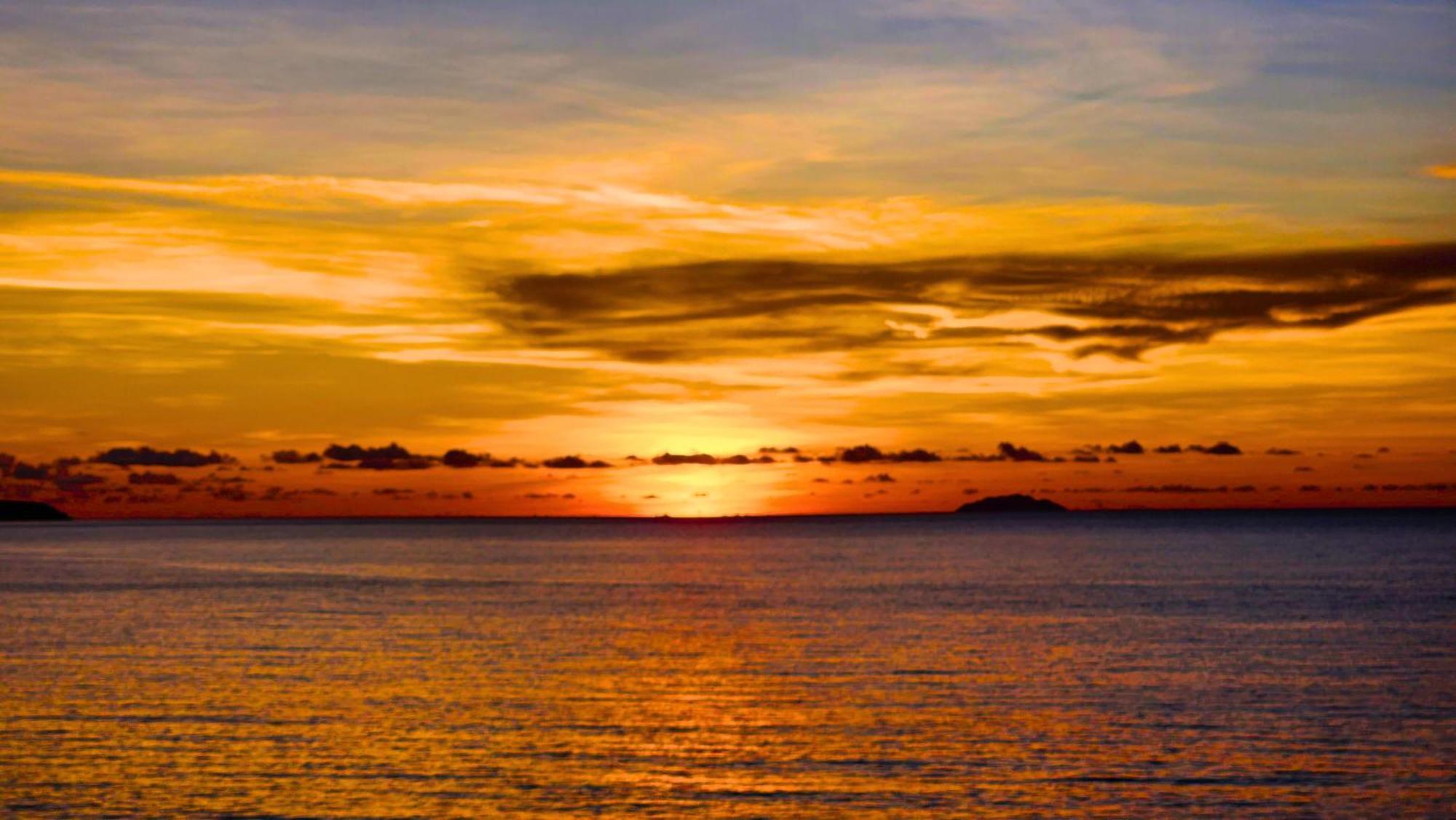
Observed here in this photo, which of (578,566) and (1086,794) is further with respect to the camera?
(578,566)

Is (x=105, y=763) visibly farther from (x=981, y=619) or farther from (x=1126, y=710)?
(x=981, y=619)

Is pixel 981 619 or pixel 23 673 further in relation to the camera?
pixel 981 619

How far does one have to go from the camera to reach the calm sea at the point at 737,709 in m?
38.5

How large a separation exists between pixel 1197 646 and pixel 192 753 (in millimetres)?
49297

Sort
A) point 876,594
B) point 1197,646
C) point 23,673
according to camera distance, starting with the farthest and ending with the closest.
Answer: point 876,594 → point 1197,646 → point 23,673

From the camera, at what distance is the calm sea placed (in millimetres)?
38531

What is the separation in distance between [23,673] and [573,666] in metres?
23.0

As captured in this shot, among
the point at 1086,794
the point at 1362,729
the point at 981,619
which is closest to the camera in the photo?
the point at 1086,794

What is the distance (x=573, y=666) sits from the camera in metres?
66.5

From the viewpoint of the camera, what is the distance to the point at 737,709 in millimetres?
53125

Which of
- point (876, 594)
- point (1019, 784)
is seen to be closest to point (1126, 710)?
point (1019, 784)

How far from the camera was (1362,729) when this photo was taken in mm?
47250

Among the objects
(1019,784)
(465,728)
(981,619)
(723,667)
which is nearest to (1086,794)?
(1019,784)

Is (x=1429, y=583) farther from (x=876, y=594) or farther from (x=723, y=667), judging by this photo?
(x=723, y=667)
